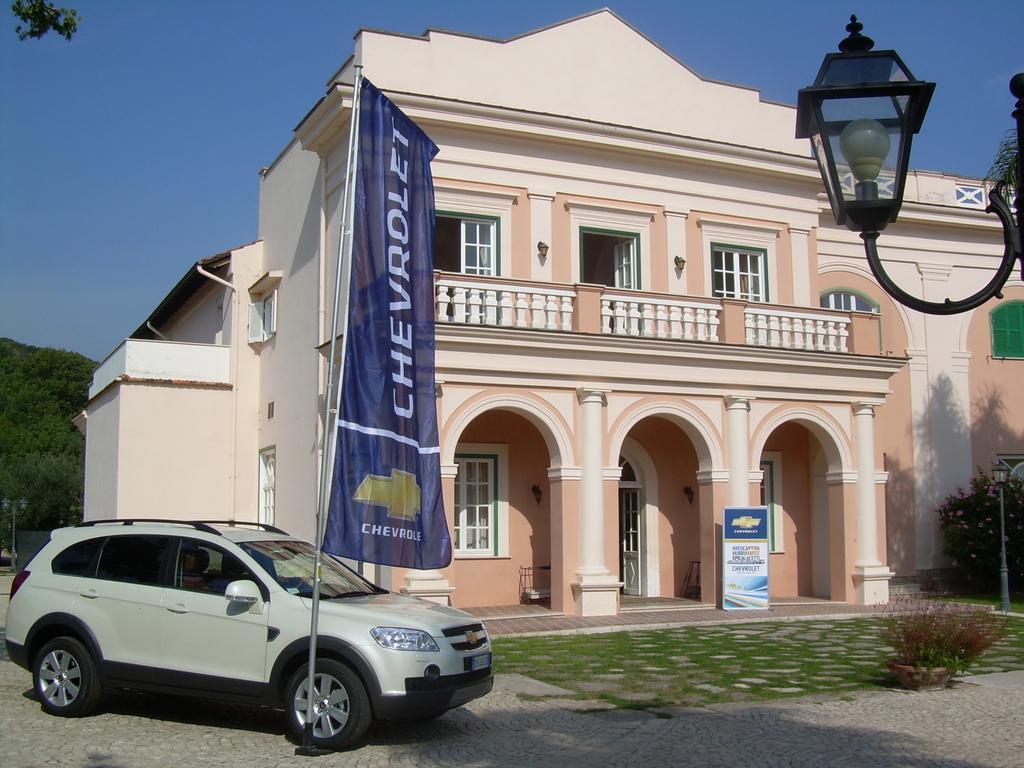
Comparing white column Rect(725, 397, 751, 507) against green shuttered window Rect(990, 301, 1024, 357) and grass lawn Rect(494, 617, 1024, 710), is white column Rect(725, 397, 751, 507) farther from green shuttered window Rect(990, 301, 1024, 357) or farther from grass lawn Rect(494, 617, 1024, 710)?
green shuttered window Rect(990, 301, 1024, 357)

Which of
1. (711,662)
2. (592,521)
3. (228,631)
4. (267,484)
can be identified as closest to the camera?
(228,631)

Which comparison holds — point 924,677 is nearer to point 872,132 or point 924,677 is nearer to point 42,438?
point 872,132

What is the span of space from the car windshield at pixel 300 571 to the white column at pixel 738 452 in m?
9.79

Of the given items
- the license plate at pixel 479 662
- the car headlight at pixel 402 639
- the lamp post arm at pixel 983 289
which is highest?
the lamp post arm at pixel 983 289

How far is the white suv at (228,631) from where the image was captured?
8.23 m

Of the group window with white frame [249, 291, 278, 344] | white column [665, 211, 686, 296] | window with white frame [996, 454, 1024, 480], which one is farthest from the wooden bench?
window with white frame [996, 454, 1024, 480]

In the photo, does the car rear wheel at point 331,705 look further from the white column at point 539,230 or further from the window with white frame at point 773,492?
the window with white frame at point 773,492

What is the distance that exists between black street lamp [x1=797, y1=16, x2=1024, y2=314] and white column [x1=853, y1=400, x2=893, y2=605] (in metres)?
14.9

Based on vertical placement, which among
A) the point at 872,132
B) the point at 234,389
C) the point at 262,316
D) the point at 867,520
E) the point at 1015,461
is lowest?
the point at 867,520

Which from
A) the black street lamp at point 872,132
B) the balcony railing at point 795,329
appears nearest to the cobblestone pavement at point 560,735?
the black street lamp at point 872,132

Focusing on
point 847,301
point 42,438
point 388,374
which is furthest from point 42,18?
point 42,438

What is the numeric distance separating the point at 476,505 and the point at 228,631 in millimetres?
10274

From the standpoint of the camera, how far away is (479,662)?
890 centimetres

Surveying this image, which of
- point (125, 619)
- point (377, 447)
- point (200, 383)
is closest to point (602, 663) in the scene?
point (377, 447)
